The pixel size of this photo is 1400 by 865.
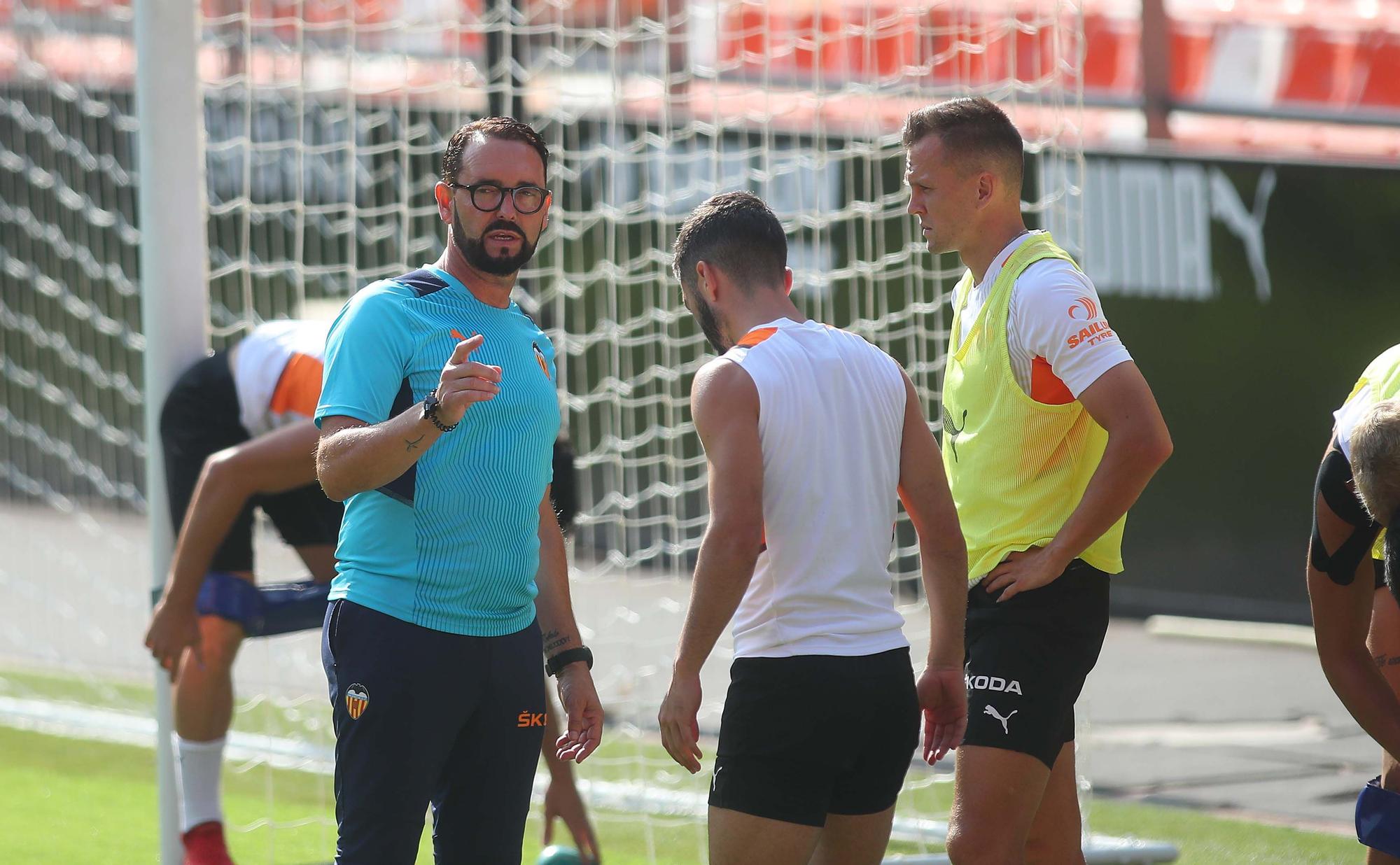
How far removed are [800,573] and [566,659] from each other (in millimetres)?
576

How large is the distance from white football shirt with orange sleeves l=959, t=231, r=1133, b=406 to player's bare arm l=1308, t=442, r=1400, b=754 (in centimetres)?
47

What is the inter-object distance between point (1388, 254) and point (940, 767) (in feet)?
13.1

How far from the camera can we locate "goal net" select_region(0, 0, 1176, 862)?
6.11 m

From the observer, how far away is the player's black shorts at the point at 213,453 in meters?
4.47

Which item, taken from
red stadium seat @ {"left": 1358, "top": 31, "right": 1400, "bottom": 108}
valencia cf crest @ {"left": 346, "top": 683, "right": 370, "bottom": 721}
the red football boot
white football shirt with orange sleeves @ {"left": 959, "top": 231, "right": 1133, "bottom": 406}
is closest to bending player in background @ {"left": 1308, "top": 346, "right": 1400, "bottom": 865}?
white football shirt with orange sleeves @ {"left": 959, "top": 231, "right": 1133, "bottom": 406}

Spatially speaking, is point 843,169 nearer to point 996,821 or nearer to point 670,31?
point 670,31

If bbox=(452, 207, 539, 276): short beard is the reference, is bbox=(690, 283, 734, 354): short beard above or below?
below

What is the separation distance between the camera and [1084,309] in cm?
318

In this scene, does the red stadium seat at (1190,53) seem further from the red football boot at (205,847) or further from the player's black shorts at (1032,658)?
the red football boot at (205,847)

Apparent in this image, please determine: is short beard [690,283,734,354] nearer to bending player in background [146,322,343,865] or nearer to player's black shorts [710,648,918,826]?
player's black shorts [710,648,918,826]

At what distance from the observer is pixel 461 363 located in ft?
8.95

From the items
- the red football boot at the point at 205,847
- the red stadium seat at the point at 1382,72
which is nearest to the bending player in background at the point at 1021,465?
the red football boot at the point at 205,847

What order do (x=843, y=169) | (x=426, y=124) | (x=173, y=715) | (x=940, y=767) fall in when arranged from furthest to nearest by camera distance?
(x=426, y=124) < (x=843, y=169) < (x=940, y=767) < (x=173, y=715)

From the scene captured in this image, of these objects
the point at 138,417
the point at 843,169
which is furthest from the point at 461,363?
the point at 138,417
